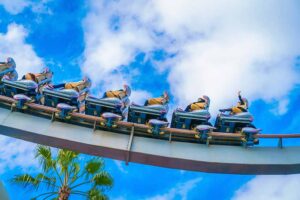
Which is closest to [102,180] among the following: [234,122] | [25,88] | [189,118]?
[25,88]

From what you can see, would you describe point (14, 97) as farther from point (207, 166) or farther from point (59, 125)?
point (207, 166)

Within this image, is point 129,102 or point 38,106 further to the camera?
point 129,102

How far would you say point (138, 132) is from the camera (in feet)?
28.7

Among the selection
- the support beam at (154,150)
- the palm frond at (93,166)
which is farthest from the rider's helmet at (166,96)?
the palm frond at (93,166)

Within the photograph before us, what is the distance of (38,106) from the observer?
8711mm

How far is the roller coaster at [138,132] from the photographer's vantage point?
26.9ft

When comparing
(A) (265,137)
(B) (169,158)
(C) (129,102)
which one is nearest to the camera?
(B) (169,158)

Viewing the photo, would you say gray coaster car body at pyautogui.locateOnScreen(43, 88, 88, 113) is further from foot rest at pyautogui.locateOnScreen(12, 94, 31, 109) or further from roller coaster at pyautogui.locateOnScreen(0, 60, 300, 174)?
foot rest at pyautogui.locateOnScreen(12, 94, 31, 109)

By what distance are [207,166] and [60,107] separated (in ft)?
11.3

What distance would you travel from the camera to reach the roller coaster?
26.9 ft

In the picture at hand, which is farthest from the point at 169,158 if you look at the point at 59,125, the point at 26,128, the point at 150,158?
the point at 26,128

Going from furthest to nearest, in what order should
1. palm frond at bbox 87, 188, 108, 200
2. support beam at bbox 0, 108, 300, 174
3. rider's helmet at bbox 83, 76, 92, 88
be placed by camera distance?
palm frond at bbox 87, 188, 108, 200, rider's helmet at bbox 83, 76, 92, 88, support beam at bbox 0, 108, 300, 174

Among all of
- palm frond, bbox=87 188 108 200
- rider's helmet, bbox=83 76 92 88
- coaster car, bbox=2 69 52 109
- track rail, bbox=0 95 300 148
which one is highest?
rider's helmet, bbox=83 76 92 88

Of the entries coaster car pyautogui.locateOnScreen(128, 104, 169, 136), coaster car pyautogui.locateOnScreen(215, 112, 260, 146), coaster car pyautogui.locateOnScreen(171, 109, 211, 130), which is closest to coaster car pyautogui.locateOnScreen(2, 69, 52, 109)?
coaster car pyautogui.locateOnScreen(128, 104, 169, 136)
